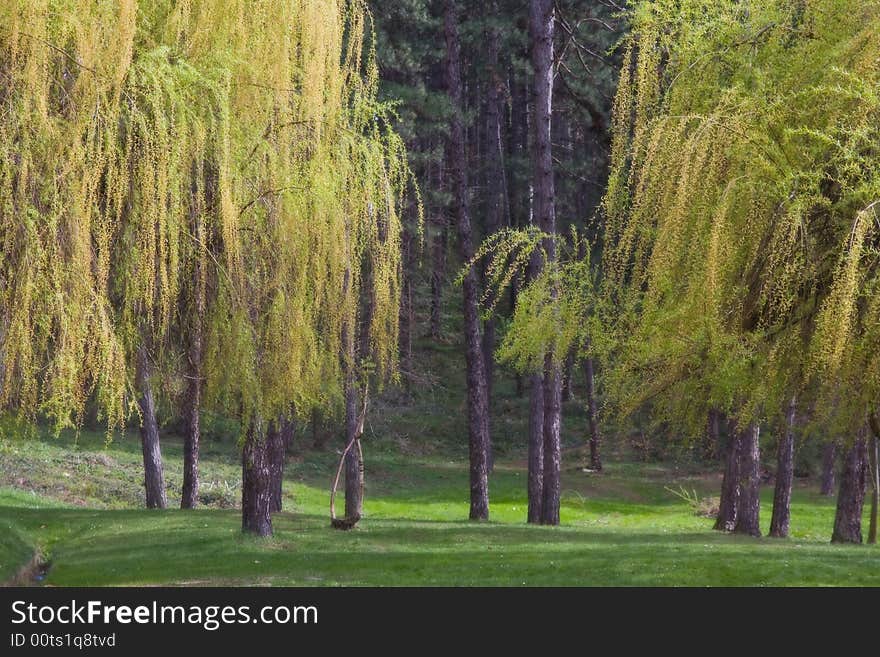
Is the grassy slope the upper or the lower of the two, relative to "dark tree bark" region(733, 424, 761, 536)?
lower

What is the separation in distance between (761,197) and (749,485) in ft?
38.8

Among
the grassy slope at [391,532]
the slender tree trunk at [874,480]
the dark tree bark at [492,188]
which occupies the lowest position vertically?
the grassy slope at [391,532]

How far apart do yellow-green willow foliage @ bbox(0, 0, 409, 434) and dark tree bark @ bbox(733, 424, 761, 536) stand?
10.3 m

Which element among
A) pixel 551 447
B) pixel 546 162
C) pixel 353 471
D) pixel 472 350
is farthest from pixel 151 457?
pixel 546 162

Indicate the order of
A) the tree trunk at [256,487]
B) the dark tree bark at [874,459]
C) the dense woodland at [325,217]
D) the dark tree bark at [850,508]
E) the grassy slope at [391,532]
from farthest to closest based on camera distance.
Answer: the dark tree bark at [850,508]
the tree trunk at [256,487]
the grassy slope at [391,532]
the dark tree bark at [874,459]
the dense woodland at [325,217]

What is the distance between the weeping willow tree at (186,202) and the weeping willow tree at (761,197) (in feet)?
9.85

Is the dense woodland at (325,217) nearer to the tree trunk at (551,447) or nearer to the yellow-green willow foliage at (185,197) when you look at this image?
the yellow-green willow foliage at (185,197)

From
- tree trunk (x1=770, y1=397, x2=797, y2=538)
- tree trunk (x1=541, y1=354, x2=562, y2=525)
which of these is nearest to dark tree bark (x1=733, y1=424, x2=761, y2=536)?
tree trunk (x1=770, y1=397, x2=797, y2=538)

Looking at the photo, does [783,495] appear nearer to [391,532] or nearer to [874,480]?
[874,480]

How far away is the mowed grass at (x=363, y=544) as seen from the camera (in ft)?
42.0

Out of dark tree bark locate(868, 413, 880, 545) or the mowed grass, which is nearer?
dark tree bark locate(868, 413, 880, 545)

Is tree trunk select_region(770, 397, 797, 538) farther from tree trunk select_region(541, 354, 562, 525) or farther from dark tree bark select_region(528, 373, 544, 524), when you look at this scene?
dark tree bark select_region(528, 373, 544, 524)

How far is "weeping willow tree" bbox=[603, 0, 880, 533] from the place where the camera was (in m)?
9.73

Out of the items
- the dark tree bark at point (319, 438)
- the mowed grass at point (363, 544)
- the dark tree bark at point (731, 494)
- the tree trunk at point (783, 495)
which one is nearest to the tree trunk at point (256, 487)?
the mowed grass at point (363, 544)
